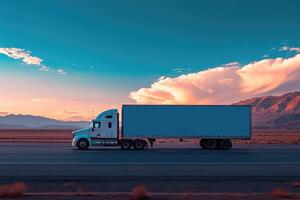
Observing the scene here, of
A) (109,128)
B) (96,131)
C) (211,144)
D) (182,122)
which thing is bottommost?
(211,144)

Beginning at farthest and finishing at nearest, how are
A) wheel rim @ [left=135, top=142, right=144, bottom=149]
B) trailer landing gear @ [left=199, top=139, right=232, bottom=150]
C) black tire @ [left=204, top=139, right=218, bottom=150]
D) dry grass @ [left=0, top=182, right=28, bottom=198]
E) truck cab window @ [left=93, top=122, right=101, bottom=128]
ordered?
black tire @ [left=204, top=139, right=218, bottom=150] → trailer landing gear @ [left=199, top=139, right=232, bottom=150] → truck cab window @ [left=93, top=122, right=101, bottom=128] → wheel rim @ [left=135, top=142, right=144, bottom=149] → dry grass @ [left=0, top=182, right=28, bottom=198]

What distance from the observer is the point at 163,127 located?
39.9 m

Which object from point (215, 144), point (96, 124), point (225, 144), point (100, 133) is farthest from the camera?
point (215, 144)

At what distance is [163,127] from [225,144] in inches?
221

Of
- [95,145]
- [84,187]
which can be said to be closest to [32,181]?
[84,187]

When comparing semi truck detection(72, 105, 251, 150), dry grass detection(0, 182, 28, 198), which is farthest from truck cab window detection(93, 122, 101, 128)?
dry grass detection(0, 182, 28, 198)

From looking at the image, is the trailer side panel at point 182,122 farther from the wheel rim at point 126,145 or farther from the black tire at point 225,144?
the wheel rim at point 126,145

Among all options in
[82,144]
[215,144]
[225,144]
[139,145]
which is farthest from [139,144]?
[225,144]

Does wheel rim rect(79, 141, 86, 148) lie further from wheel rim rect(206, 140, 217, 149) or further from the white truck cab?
wheel rim rect(206, 140, 217, 149)

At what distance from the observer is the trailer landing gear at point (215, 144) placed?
40.0m

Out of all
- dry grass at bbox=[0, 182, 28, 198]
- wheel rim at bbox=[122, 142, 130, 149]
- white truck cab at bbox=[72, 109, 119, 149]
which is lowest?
dry grass at bbox=[0, 182, 28, 198]

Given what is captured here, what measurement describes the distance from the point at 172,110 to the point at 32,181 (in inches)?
942

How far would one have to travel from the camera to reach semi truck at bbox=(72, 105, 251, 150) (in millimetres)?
39719

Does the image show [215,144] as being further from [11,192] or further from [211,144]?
[11,192]
